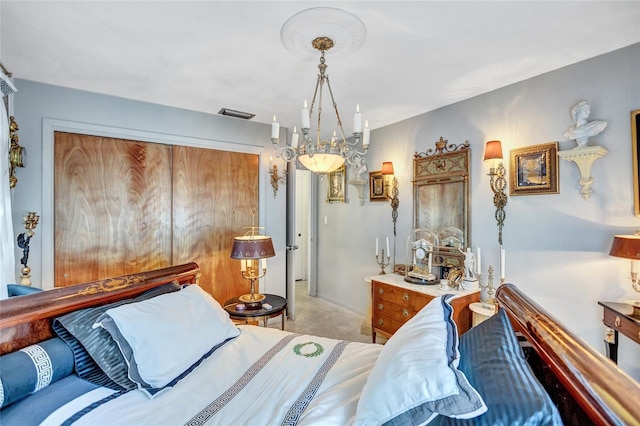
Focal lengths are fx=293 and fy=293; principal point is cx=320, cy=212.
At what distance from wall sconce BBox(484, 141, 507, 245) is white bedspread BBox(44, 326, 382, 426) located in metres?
1.78

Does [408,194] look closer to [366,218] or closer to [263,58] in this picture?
[366,218]

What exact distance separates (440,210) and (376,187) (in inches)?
38.0

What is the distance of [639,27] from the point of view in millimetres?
1692

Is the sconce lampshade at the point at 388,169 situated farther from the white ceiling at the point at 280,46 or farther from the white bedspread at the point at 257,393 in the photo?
the white bedspread at the point at 257,393


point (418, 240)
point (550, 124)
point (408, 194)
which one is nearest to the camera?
point (550, 124)

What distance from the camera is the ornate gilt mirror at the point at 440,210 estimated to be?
2814 mm

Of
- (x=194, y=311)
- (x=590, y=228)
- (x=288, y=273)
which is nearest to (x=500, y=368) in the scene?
(x=194, y=311)

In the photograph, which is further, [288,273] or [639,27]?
[288,273]

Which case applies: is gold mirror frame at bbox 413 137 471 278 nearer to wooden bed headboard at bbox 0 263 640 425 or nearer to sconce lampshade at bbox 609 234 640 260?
sconce lampshade at bbox 609 234 640 260

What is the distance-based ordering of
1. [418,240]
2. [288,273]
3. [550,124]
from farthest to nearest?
[288,273]
[418,240]
[550,124]

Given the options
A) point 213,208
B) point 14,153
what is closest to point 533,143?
point 213,208

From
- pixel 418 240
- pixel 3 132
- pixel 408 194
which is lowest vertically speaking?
pixel 418 240

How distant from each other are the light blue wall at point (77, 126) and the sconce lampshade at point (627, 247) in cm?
308

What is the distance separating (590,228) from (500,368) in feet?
6.01
